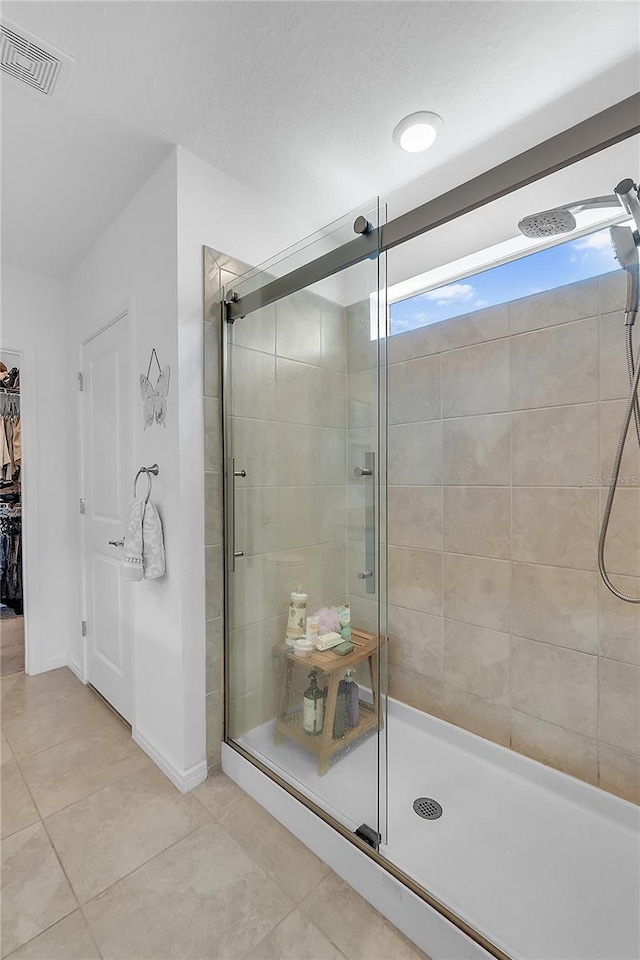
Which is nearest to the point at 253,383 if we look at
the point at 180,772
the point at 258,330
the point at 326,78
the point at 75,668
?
the point at 258,330

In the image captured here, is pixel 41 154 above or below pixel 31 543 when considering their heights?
above

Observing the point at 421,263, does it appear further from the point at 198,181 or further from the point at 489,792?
the point at 489,792

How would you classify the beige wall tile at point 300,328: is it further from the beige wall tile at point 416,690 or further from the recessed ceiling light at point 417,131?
the beige wall tile at point 416,690

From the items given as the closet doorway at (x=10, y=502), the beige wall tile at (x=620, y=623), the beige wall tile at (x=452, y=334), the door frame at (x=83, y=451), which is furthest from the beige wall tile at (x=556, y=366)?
the closet doorway at (x=10, y=502)

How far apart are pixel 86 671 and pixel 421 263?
2.90 m

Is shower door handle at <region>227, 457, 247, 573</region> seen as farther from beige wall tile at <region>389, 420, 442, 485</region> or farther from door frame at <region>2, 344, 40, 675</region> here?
door frame at <region>2, 344, 40, 675</region>

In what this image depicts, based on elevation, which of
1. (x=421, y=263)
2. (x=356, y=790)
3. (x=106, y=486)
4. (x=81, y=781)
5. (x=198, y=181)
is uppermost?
(x=198, y=181)

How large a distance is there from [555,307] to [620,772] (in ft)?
5.44

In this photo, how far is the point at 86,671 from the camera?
2.70 meters

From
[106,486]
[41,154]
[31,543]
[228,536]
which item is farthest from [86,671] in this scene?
[41,154]

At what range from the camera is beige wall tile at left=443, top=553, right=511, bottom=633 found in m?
1.85

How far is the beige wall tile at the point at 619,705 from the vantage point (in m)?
1.52

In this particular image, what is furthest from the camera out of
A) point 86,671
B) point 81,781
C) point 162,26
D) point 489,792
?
point 86,671

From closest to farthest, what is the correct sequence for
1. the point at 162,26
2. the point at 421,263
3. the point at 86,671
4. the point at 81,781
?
the point at 162,26 < the point at 81,781 < the point at 421,263 < the point at 86,671
